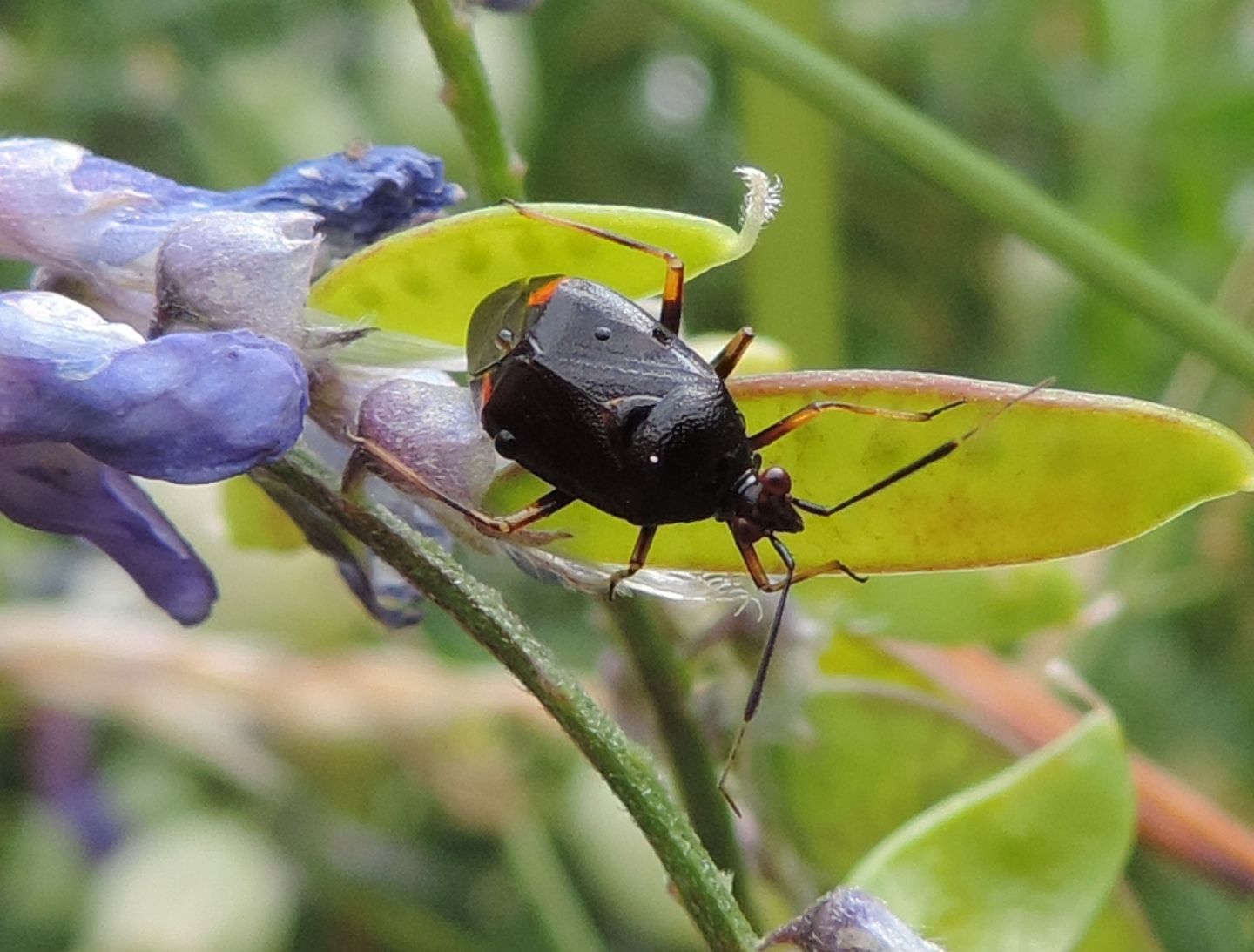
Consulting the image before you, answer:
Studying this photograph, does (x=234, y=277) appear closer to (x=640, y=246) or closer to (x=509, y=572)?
(x=640, y=246)

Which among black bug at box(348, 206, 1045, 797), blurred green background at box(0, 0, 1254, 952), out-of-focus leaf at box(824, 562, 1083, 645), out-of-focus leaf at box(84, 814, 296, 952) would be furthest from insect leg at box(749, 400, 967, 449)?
out-of-focus leaf at box(84, 814, 296, 952)

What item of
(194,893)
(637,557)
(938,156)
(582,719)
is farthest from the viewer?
(194,893)

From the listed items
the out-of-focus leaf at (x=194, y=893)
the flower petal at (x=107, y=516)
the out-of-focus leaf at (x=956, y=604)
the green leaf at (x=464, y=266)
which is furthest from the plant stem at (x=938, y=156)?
the out-of-focus leaf at (x=194, y=893)

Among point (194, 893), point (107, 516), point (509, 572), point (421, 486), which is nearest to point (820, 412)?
point (421, 486)

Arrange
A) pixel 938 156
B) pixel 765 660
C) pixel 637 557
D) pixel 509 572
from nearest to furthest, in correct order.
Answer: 1. pixel 637 557
2. pixel 765 660
3. pixel 938 156
4. pixel 509 572

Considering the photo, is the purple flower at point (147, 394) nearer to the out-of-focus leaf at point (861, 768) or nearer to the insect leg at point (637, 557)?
the insect leg at point (637, 557)

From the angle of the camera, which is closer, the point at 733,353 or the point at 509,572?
the point at 733,353

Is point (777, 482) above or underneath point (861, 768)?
above
